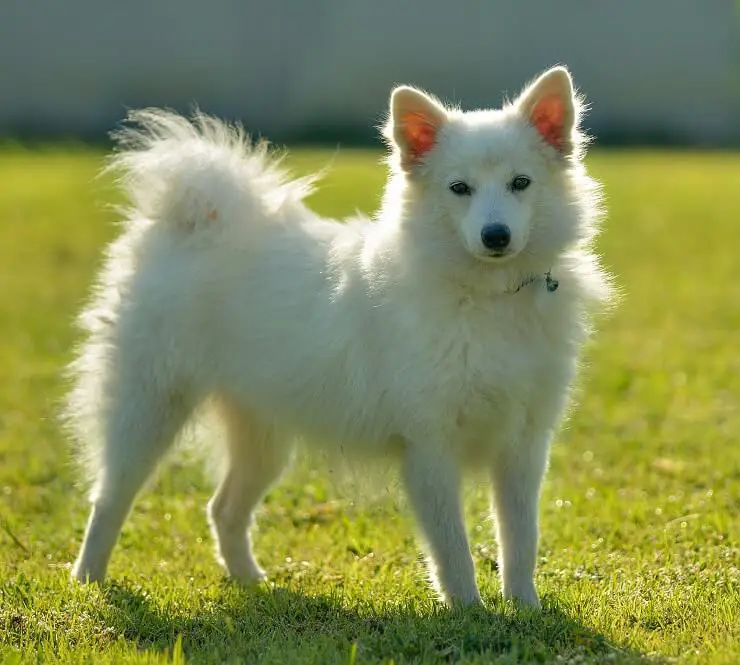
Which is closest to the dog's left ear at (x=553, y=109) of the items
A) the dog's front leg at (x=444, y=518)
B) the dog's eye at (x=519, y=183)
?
the dog's eye at (x=519, y=183)

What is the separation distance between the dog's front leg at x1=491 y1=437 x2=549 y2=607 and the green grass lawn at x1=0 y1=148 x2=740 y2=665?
0.43 feet

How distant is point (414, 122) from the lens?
486cm

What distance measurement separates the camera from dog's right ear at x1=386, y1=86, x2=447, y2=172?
190 inches

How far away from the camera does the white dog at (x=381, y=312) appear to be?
15.3 ft

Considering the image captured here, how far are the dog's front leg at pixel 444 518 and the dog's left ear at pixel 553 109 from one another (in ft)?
4.25

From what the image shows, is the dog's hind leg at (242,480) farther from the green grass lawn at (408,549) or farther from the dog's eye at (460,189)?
the dog's eye at (460,189)

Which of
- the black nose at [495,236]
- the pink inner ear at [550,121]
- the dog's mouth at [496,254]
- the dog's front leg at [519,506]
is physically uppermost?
the pink inner ear at [550,121]

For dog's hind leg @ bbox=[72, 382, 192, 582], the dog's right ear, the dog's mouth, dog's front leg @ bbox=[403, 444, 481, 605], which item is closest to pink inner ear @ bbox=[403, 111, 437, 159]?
the dog's right ear

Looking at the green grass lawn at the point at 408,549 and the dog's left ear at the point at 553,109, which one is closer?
the green grass lawn at the point at 408,549

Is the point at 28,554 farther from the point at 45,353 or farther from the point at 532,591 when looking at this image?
the point at 45,353

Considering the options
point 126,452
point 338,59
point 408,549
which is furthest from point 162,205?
point 338,59

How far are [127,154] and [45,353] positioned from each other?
5481 millimetres

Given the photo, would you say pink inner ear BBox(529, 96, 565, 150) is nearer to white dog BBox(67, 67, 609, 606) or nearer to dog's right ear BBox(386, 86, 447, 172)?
white dog BBox(67, 67, 609, 606)

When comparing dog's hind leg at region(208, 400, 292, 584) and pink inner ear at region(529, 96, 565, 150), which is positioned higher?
pink inner ear at region(529, 96, 565, 150)
